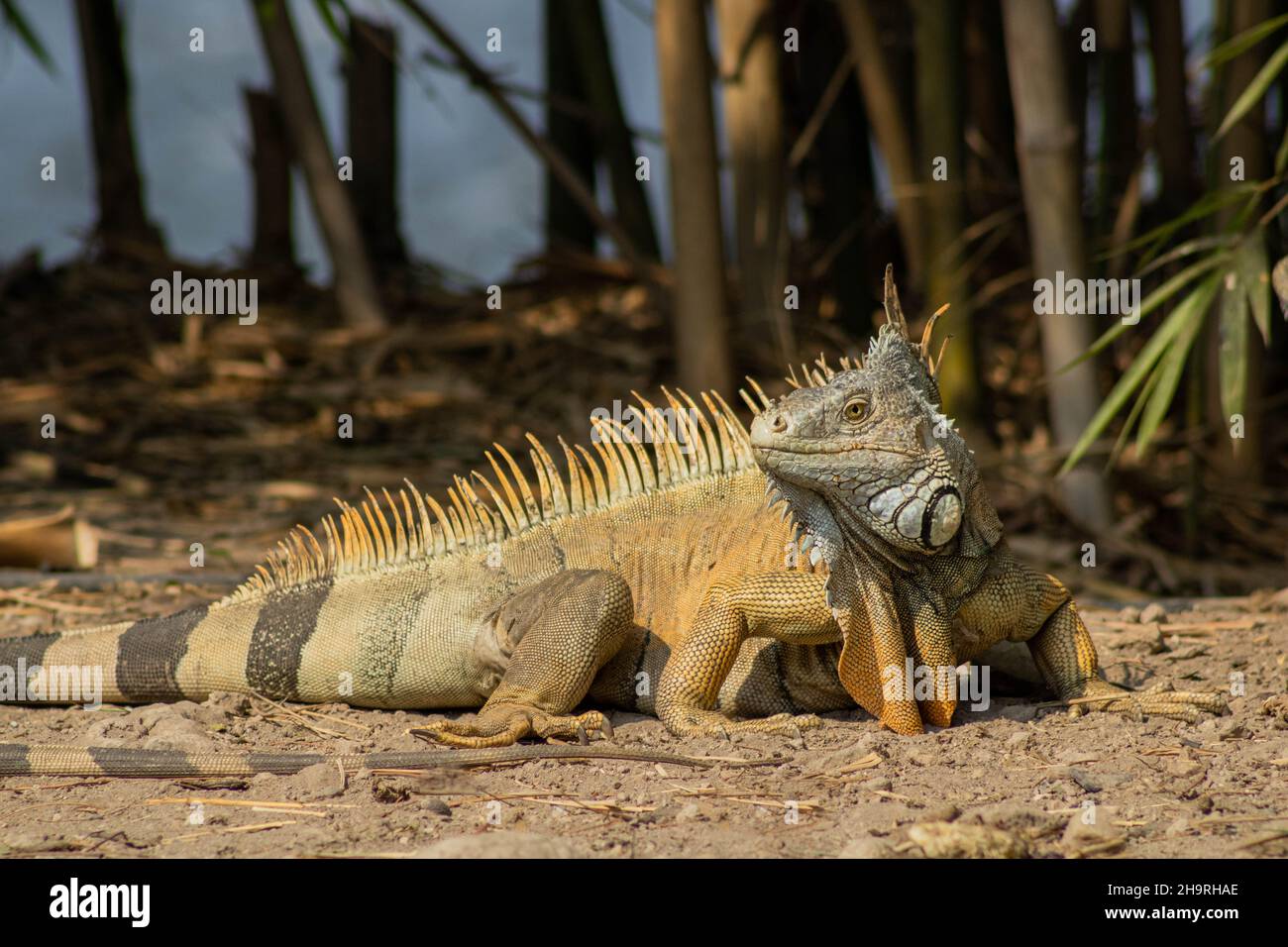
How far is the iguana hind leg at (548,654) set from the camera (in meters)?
4.05

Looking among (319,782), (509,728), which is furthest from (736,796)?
(319,782)

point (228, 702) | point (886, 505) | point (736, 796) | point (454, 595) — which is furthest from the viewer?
point (454, 595)

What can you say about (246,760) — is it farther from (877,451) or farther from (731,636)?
(877,451)

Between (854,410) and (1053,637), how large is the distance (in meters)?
1.09

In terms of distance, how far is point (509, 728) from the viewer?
4.00 metres

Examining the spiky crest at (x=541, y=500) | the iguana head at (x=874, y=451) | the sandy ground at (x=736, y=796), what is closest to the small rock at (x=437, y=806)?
the sandy ground at (x=736, y=796)

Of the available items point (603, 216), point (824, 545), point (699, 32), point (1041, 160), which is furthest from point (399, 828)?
point (603, 216)

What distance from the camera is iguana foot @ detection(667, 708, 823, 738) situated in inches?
159

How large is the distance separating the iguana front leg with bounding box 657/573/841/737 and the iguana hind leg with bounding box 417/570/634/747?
0.76ft

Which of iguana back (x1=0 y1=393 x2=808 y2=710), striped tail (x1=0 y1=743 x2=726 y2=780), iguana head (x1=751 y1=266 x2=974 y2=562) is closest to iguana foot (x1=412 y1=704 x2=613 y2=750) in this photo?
striped tail (x1=0 y1=743 x2=726 y2=780)

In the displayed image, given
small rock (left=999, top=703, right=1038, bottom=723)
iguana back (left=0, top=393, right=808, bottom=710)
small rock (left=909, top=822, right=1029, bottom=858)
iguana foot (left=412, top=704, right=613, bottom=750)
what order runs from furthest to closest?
iguana back (left=0, top=393, right=808, bottom=710), small rock (left=999, top=703, right=1038, bottom=723), iguana foot (left=412, top=704, right=613, bottom=750), small rock (left=909, top=822, right=1029, bottom=858)

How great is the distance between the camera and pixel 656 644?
4.49 meters

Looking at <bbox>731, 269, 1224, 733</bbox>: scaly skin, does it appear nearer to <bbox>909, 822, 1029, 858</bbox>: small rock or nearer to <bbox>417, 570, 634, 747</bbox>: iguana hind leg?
<bbox>417, 570, 634, 747</bbox>: iguana hind leg

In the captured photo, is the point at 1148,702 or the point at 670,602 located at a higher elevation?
the point at 670,602
